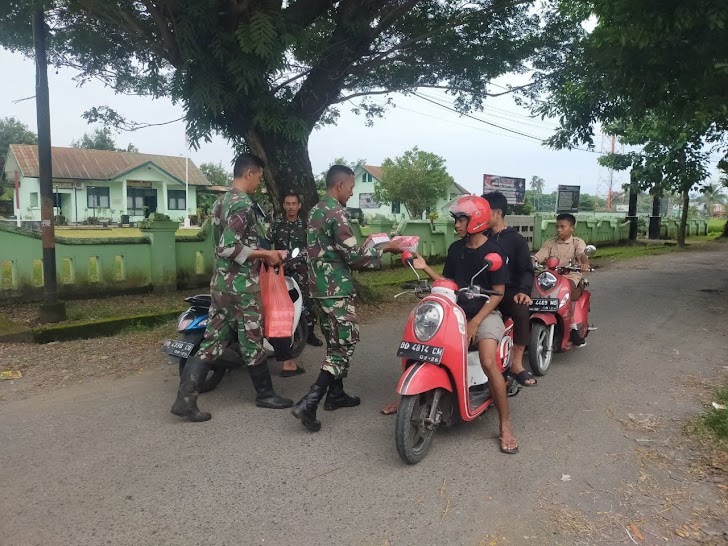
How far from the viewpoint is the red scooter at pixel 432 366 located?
324 cm

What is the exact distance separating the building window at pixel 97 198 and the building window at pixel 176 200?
12.6 ft

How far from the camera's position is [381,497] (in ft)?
9.82

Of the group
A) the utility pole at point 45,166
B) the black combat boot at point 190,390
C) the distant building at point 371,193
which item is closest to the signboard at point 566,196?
the utility pole at point 45,166

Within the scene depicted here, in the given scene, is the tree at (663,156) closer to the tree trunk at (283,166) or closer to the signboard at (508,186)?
the signboard at (508,186)

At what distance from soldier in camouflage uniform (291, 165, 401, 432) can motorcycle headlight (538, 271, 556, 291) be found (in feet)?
7.51

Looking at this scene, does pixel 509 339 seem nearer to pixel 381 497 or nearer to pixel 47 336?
pixel 381 497

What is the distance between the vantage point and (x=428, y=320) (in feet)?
11.1

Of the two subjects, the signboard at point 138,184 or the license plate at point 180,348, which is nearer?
the license plate at point 180,348

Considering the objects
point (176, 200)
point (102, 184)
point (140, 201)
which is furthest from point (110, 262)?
point (176, 200)

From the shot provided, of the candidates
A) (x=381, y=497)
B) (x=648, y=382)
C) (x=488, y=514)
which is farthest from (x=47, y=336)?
(x=648, y=382)

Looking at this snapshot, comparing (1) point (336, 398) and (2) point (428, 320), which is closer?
(2) point (428, 320)

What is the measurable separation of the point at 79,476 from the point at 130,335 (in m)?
3.55

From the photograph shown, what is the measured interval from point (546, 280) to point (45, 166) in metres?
5.92

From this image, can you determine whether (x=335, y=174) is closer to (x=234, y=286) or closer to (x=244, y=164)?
(x=244, y=164)
